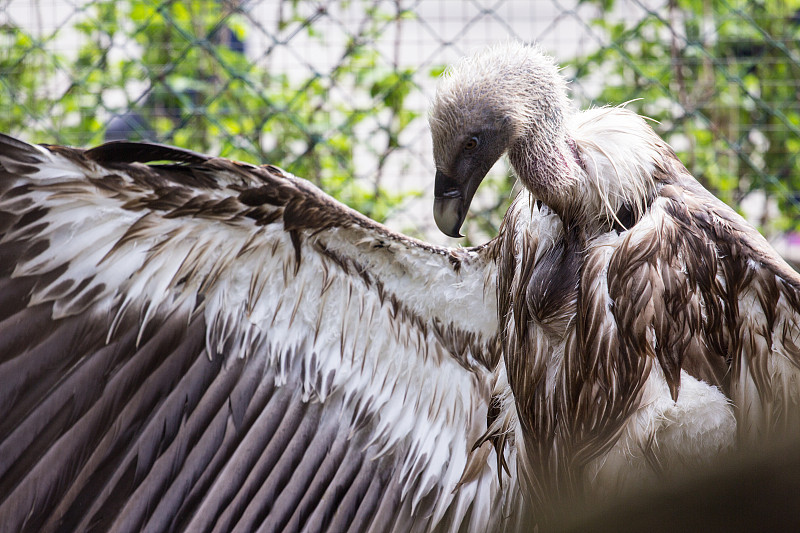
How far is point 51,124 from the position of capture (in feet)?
10.5

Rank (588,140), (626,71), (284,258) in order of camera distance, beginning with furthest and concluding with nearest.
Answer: (626,71) < (284,258) < (588,140)

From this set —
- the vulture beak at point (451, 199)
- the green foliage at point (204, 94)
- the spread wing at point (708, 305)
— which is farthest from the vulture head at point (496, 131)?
the green foliage at point (204, 94)

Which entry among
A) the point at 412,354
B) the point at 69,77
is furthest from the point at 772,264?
the point at 69,77

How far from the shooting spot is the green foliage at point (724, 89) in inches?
123

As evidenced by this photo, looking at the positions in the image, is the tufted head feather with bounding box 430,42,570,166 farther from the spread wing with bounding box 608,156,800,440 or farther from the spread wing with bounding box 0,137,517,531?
the spread wing with bounding box 0,137,517,531

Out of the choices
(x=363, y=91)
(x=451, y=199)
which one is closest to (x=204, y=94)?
(x=363, y=91)

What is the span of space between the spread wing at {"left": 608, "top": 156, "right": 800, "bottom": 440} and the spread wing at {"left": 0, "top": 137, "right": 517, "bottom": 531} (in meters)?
0.43

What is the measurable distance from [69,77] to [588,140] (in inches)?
86.1

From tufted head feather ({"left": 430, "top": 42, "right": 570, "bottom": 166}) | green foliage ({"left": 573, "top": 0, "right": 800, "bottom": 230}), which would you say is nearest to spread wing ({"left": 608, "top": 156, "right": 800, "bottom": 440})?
tufted head feather ({"left": 430, "top": 42, "right": 570, "bottom": 166})

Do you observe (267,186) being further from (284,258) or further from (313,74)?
(313,74)

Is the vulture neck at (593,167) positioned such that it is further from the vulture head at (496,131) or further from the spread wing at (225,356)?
the spread wing at (225,356)

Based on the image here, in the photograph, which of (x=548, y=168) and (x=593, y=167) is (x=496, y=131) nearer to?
(x=548, y=168)

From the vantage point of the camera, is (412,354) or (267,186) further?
(412,354)

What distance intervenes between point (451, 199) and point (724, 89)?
2171 mm
